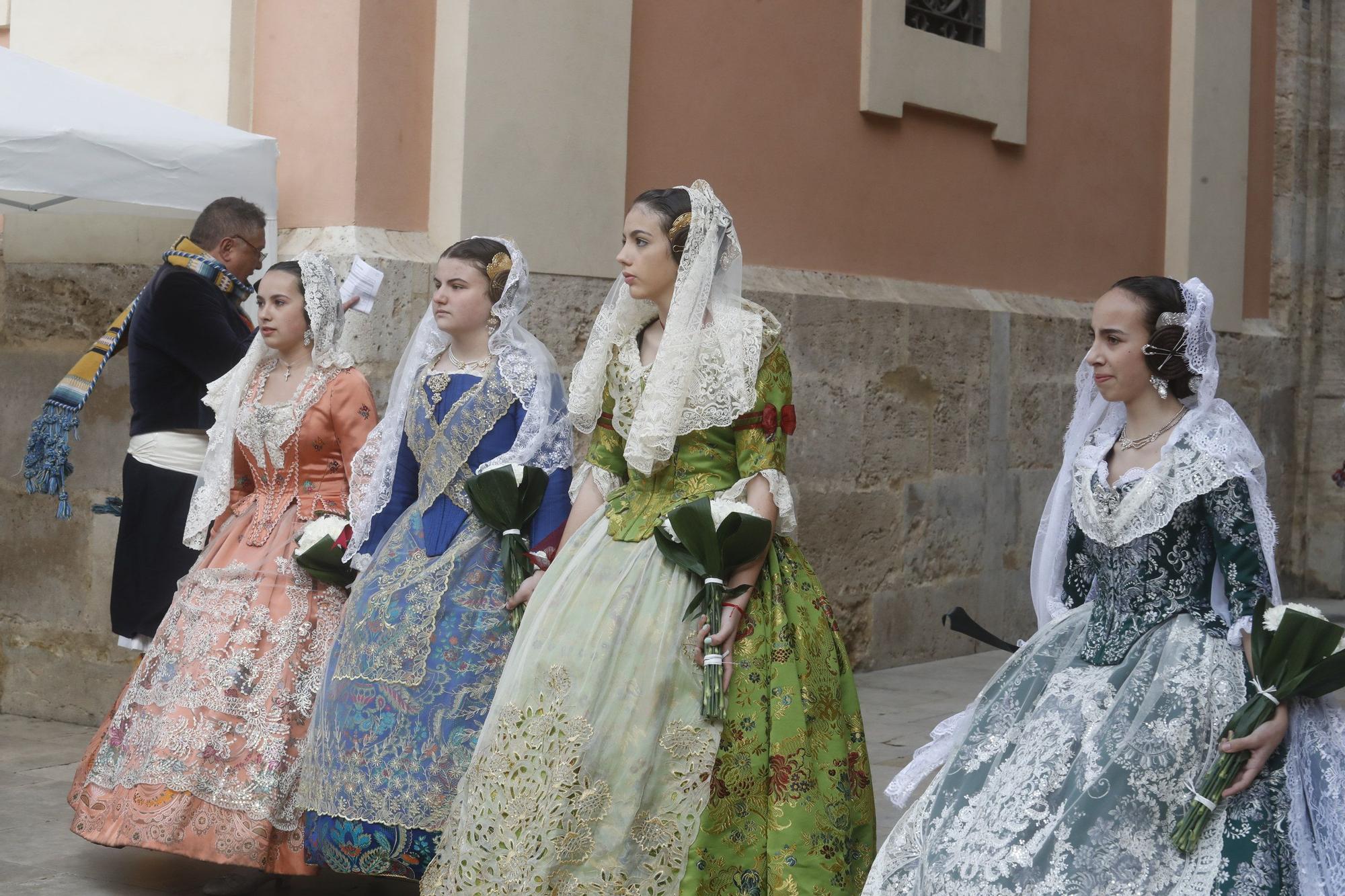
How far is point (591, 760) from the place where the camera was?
11.1 ft

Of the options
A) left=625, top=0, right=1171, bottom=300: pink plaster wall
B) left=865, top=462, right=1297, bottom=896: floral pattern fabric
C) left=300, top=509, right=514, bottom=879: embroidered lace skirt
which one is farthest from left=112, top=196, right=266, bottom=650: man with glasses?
left=865, top=462, right=1297, bottom=896: floral pattern fabric

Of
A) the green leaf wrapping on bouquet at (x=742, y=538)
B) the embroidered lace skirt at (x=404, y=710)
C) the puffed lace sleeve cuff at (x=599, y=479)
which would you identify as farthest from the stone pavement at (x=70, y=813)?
the green leaf wrapping on bouquet at (x=742, y=538)

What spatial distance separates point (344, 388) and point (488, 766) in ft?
Result: 4.87

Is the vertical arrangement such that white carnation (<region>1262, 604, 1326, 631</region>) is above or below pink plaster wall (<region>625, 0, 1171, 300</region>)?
below

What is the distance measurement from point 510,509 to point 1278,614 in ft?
6.18

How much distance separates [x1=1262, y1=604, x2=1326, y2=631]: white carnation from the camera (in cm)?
301

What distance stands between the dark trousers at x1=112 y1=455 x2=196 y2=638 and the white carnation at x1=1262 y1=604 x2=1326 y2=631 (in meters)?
3.46

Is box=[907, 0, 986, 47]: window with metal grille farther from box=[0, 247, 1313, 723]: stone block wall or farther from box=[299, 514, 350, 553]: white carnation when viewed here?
box=[299, 514, 350, 553]: white carnation

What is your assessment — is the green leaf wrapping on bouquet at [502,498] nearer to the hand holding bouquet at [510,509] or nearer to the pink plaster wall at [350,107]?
the hand holding bouquet at [510,509]

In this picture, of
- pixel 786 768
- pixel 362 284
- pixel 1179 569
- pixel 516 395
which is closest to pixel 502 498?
pixel 516 395

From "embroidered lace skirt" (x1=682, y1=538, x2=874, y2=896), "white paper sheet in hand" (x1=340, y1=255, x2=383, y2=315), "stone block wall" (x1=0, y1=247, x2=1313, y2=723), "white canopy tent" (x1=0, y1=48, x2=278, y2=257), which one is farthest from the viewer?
"stone block wall" (x1=0, y1=247, x2=1313, y2=723)

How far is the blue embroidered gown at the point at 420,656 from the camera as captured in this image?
12.6 ft

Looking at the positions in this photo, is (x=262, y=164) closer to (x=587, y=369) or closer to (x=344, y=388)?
(x=344, y=388)

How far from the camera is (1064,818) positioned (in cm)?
303
